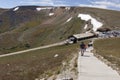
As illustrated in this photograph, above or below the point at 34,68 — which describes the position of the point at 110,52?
below

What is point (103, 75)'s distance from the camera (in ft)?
92.4

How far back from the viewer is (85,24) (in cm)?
17175

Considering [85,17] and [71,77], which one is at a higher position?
[71,77]

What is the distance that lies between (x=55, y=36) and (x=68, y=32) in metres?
10.0

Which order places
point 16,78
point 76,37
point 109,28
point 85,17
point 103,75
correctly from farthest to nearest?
1. point 85,17
2. point 109,28
3. point 76,37
4. point 16,78
5. point 103,75

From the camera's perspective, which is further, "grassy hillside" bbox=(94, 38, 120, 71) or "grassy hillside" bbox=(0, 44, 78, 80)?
"grassy hillside" bbox=(94, 38, 120, 71)

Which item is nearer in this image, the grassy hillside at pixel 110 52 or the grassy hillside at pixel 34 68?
the grassy hillside at pixel 34 68

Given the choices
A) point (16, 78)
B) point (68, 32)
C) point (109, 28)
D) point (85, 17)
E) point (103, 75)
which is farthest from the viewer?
point (85, 17)

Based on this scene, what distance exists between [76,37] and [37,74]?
9159cm

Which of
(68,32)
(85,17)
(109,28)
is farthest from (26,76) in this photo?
(85,17)

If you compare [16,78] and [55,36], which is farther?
[55,36]

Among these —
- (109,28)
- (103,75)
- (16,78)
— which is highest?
(103,75)

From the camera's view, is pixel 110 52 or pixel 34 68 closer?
pixel 34 68

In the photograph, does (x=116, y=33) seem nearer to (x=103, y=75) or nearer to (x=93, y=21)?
(x=93, y=21)
